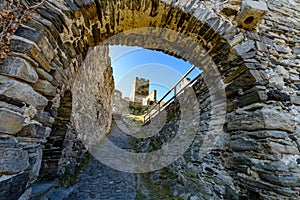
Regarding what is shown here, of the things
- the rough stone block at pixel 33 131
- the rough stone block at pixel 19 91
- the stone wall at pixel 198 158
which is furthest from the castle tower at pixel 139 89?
the rough stone block at pixel 19 91

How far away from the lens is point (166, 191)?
3.47m

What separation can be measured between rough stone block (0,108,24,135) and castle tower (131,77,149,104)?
Answer: 62.4 feet

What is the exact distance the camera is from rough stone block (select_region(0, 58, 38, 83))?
100 centimetres

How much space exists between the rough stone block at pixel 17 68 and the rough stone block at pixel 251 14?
103 inches

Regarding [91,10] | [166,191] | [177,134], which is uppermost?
[91,10]

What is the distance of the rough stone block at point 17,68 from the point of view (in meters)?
1.00

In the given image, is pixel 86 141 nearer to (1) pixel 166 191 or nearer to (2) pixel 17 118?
(1) pixel 166 191

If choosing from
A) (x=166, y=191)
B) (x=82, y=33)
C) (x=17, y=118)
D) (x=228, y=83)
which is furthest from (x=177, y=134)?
(x=17, y=118)

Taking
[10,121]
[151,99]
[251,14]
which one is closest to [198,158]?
[251,14]

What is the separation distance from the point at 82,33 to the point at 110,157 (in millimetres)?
4579

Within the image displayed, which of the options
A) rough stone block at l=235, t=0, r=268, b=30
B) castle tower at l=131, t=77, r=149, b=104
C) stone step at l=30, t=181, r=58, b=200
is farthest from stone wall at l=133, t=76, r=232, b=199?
castle tower at l=131, t=77, r=149, b=104

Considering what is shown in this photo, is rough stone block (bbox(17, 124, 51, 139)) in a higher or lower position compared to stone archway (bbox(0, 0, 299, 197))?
lower

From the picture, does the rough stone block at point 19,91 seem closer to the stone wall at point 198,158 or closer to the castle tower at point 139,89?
the stone wall at point 198,158

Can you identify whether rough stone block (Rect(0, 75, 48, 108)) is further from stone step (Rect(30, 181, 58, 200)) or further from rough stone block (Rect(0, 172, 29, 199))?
stone step (Rect(30, 181, 58, 200))
